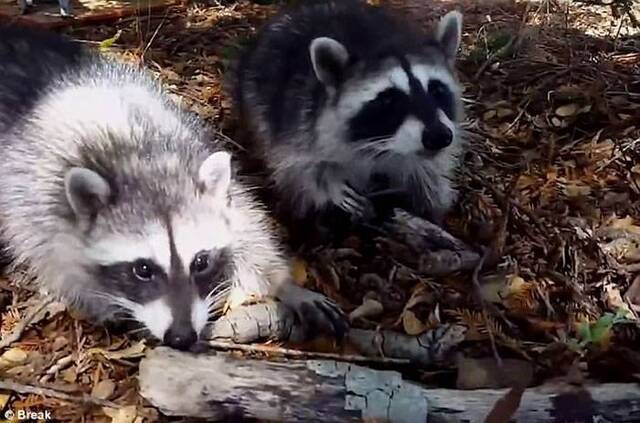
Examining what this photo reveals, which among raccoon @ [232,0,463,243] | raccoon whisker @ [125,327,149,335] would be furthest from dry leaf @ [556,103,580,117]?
raccoon whisker @ [125,327,149,335]

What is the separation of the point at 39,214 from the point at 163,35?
2185 mm

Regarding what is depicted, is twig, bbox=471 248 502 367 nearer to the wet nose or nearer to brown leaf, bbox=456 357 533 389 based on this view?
brown leaf, bbox=456 357 533 389

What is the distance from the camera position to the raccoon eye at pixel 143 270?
2.75m

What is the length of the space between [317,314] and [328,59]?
39.5 inches

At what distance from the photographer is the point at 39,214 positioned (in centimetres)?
312

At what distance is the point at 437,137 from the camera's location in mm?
3221

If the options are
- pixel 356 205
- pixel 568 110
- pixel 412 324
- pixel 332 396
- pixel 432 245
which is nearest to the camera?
pixel 332 396

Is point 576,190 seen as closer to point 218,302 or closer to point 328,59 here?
point 328,59

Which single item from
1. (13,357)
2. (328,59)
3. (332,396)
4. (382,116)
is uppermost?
(328,59)

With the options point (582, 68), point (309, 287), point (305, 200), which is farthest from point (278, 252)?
point (582, 68)

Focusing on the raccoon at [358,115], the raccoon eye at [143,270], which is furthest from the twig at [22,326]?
the raccoon at [358,115]

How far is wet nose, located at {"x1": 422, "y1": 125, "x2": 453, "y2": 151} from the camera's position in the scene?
322cm

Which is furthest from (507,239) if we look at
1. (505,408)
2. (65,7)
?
(65,7)

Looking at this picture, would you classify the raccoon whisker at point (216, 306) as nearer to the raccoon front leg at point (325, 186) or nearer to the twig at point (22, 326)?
the twig at point (22, 326)
